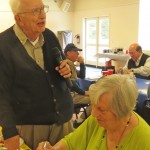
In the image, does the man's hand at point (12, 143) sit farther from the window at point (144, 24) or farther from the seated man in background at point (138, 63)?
the window at point (144, 24)

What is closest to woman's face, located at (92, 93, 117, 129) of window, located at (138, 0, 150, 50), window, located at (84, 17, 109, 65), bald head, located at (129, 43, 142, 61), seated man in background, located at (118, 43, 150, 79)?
seated man in background, located at (118, 43, 150, 79)

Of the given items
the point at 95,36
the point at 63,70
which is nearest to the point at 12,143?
the point at 63,70

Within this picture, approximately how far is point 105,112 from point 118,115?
6cm

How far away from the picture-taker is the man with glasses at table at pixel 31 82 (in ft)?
4.69

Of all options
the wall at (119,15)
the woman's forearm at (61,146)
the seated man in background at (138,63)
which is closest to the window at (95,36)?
the wall at (119,15)

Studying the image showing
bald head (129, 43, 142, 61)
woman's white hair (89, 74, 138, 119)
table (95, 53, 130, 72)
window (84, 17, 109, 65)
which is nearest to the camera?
woman's white hair (89, 74, 138, 119)

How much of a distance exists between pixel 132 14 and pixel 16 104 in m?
6.88

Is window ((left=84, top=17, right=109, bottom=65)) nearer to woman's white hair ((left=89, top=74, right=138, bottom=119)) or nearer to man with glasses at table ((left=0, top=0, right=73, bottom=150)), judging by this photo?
man with glasses at table ((left=0, top=0, right=73, bottom=150))

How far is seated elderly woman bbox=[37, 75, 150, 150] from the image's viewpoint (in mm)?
1074

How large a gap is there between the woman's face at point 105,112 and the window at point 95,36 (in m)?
8.07

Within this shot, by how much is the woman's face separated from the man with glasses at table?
408 mm

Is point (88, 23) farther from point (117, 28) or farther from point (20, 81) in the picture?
point (20, 81)

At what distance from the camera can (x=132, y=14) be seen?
304 inches

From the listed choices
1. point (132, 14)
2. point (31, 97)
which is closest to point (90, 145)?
point (31, 97)
